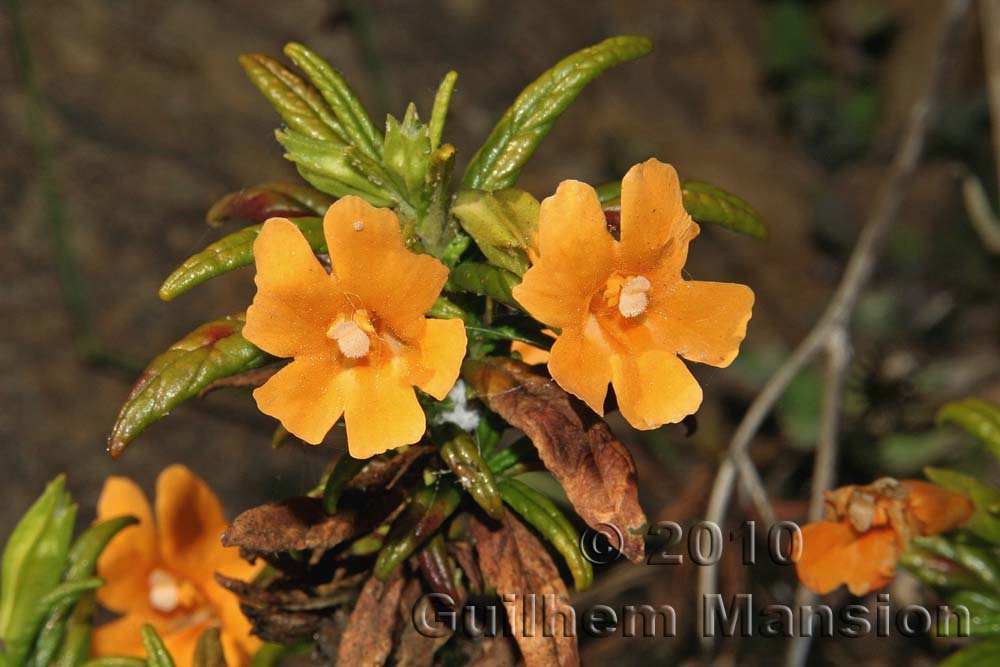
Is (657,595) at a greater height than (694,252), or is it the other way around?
(694,252)

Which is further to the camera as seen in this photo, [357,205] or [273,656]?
[273,656]

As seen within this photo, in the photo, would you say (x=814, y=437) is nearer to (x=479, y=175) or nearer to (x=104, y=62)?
(x=479, y=175)

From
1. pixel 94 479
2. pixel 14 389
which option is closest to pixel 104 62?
pixel 14 389

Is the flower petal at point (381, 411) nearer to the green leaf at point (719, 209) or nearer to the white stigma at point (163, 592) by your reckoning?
the green leaf at point (719, 209)

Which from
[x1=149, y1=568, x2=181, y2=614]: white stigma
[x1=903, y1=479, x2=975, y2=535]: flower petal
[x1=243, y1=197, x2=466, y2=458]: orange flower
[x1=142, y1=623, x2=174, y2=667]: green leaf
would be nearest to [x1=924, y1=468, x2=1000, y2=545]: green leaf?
[x1=903, y1=479, x2=975, y2=535]: flower petal

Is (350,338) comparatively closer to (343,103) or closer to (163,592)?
(343,103)
